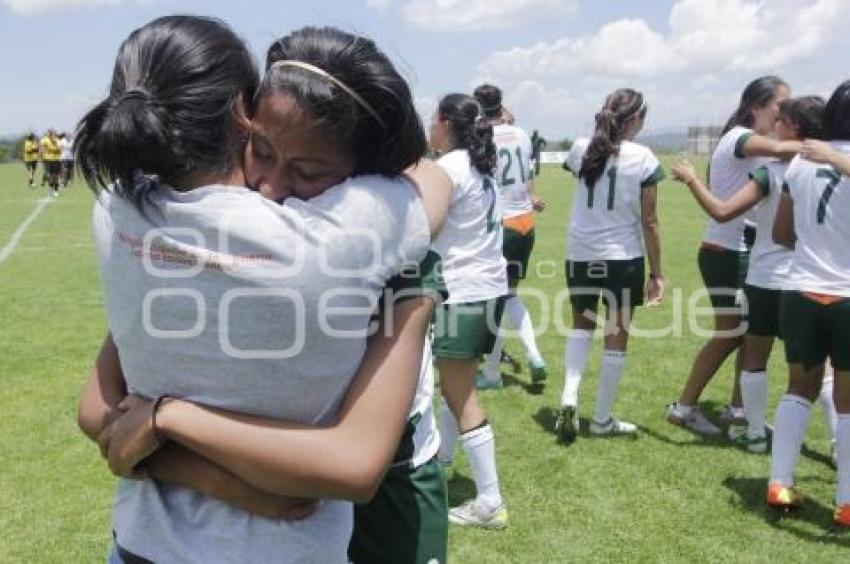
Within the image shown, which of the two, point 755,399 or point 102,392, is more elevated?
point 102,392

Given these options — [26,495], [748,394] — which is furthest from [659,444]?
→ [26,495]

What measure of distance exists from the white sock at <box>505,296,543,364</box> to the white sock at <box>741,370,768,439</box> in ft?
5.71

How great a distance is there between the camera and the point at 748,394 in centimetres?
525

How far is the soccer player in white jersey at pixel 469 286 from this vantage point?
420 centimetres

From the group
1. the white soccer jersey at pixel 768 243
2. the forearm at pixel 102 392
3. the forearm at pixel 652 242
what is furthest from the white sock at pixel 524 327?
the forearm at pixel 102 392

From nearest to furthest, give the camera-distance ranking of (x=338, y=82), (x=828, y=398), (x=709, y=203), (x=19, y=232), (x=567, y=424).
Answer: (x=338, y=82) < (x=709, y=203) < (x=828, y=398) < (x=567, y=424) < (x=19, y=232)

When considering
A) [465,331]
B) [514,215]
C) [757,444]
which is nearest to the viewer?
[465,331]

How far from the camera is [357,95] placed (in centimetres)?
144

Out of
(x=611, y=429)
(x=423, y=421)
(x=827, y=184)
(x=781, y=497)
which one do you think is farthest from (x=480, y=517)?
(x=827, y=184)

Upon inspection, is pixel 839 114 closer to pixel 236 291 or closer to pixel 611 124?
pixel 611 124

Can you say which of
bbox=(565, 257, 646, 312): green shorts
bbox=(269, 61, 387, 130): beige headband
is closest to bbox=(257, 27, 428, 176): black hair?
bbox=(269, 61, 387, 130): beige headband

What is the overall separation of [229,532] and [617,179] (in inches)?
172

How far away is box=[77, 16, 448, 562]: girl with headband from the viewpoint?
4.36 feet

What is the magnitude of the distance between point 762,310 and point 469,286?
189cm
